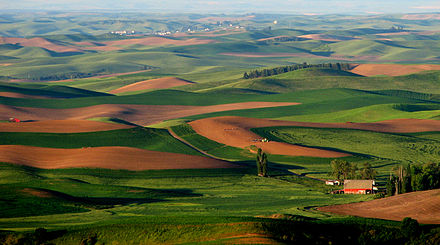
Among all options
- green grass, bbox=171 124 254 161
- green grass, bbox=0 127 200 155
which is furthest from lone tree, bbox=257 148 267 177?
green grass, bbox=0 127 200 155

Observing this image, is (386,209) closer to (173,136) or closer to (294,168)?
(294,168)

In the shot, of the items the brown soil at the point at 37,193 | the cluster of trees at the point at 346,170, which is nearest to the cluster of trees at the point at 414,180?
the cluster of trees at the point at 346,170

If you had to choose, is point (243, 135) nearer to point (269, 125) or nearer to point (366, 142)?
point (269, 125)

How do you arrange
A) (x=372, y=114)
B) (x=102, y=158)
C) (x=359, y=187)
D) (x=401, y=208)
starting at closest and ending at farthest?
(x=401, y=208) < (x=359, y=187) < (x=102, y=158) < (x=372, y=114)

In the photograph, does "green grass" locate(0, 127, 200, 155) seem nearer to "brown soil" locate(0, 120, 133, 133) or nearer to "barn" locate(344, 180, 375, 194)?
"brown soil" locate(0, 120, 133, 133)

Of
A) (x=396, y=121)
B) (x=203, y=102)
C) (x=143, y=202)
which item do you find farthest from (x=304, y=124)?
(x=143, y=202)

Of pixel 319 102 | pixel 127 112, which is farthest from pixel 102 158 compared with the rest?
pixel 319 102
